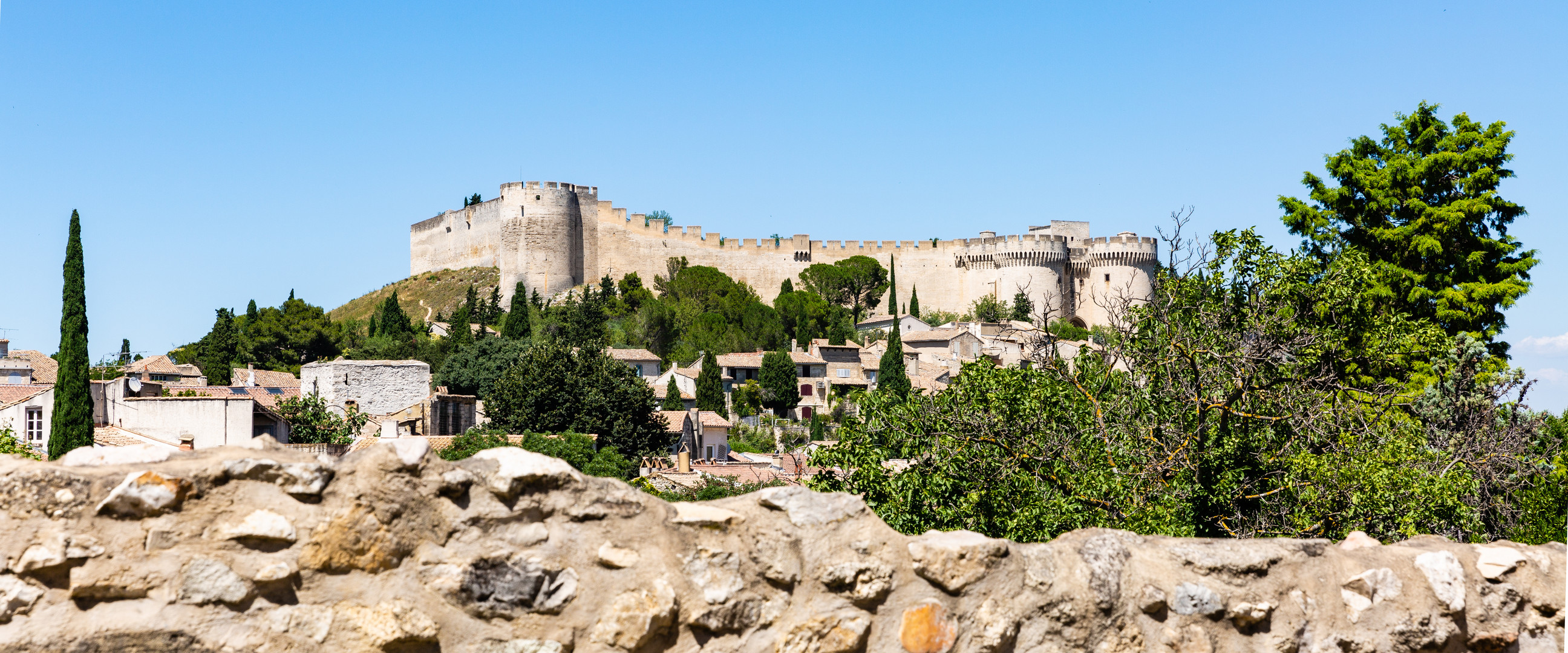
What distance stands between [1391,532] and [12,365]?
4367 cm

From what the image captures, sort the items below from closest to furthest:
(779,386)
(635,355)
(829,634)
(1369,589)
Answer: (829,634), (1369,589), (779,386), (635,355)

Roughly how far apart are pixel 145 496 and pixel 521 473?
83 cm

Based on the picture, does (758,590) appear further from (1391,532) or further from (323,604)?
(1391,532)

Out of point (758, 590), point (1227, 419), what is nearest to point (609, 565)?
point (758, 590)

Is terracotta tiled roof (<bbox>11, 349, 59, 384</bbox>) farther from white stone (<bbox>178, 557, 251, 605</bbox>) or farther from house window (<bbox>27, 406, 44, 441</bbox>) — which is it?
white stone (<bbox>178, 557, 251, 605</bbox>)

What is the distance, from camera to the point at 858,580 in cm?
338

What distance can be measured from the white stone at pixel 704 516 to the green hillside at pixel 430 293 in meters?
75.3

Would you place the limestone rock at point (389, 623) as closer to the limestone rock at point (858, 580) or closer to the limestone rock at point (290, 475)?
the limestone rock at point (290, 475)

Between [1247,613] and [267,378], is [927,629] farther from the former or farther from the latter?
[267,378]

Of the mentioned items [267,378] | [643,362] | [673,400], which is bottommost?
[673,400]

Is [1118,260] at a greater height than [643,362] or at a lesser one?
greater

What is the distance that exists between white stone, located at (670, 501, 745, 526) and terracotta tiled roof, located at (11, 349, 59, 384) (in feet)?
139

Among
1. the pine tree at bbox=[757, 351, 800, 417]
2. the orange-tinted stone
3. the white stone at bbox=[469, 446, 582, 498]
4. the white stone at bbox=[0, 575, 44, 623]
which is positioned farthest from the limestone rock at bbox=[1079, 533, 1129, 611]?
the pine tree at bbox=[757, 351, 800, 417]


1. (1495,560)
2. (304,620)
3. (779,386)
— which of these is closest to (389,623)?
(304,620)
